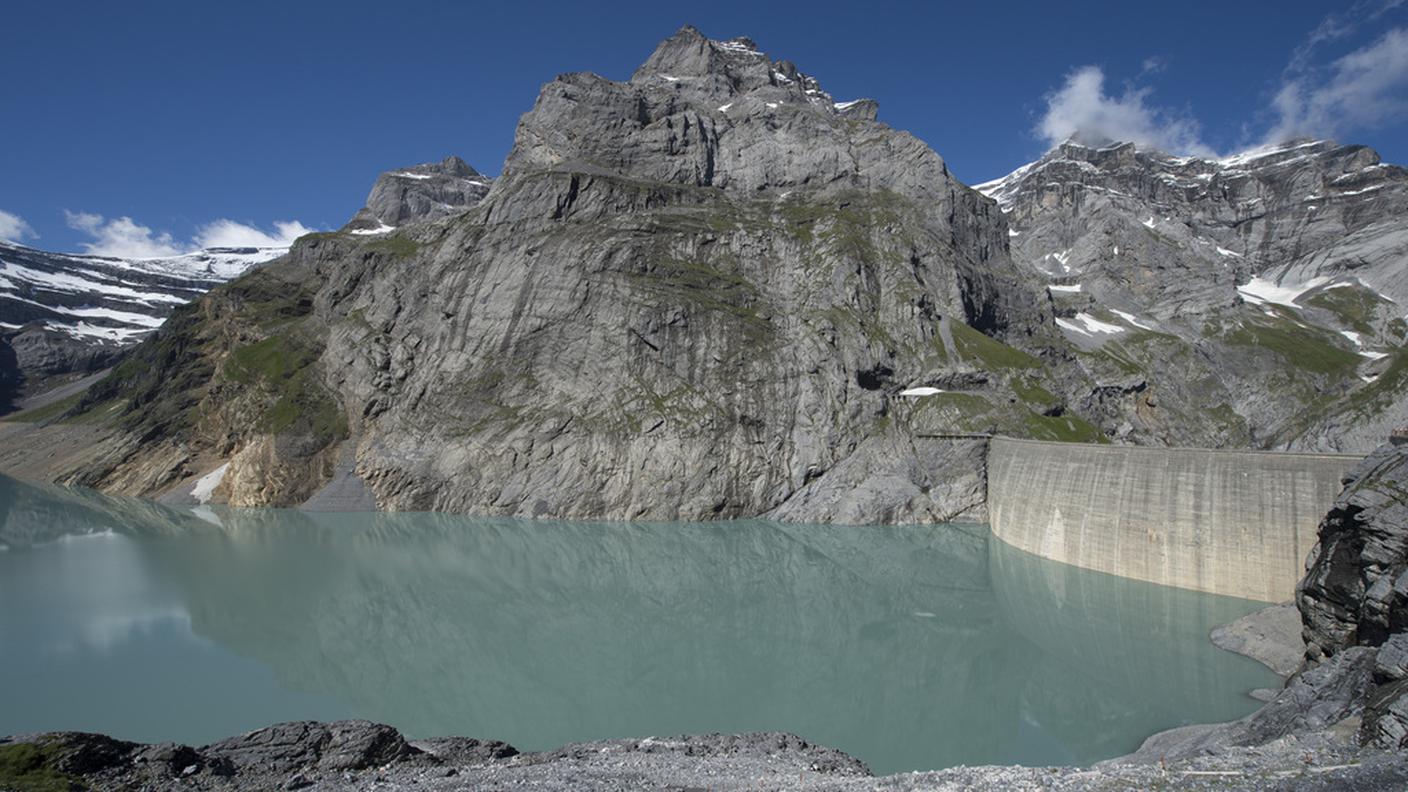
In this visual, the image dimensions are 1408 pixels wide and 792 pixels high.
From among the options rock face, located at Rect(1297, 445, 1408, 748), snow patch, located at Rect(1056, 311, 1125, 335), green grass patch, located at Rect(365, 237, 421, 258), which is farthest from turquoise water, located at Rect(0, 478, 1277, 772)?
snow patch, located at Rect(1056, 311, 1125, 335)

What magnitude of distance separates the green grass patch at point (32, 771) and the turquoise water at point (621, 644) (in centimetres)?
1115

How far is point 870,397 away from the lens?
77.1m

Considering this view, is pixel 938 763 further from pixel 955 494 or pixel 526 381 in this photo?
pixel 526 381

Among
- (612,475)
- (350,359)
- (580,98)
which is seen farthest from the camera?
(580,98)

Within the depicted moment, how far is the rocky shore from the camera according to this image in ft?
44.4

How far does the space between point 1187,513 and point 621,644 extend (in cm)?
3199

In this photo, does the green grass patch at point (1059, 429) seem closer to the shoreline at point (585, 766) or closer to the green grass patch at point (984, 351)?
the green grass patch at point (984, 351)

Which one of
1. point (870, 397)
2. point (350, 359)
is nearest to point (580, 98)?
point (350, 359)

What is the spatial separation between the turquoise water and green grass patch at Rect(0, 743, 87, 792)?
11149 mm

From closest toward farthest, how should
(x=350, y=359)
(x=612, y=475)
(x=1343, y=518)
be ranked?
(x=1343, y=518) → (x=612, y=475) → (x=350, y=359)

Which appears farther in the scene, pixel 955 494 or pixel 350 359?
pixel 350 359

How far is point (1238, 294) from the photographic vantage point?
148 metres

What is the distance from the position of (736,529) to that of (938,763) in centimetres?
4531

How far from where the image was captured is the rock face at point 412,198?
165 m
